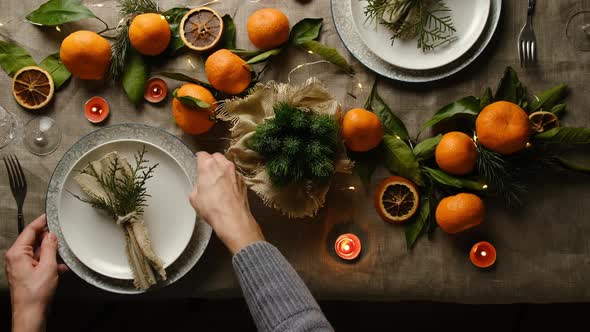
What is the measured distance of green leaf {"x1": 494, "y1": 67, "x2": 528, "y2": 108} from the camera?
101 cm

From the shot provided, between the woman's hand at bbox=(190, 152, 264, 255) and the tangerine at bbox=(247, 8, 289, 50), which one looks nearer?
the woman's hand at bbox=(190, 152, 264, 255)

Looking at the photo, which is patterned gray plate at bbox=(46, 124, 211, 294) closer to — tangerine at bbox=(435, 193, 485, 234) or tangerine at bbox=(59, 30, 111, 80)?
tangerine at bbox=(59, 30, 111, 80)

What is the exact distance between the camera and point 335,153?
35.9 inches

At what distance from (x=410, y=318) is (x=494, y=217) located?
1.88 ft

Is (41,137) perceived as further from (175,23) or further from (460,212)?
(460,212)

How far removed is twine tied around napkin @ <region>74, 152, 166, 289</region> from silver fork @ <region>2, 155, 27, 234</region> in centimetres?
14

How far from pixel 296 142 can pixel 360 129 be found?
15 centimetres

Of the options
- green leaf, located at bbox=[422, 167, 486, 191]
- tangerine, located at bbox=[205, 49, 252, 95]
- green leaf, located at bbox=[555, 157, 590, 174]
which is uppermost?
tangerine, located at bbox=[205, 49, 252, 95]

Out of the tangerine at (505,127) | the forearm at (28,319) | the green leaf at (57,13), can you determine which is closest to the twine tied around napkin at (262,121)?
the tangerine at (505,127)

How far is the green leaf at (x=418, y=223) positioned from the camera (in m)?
0.99

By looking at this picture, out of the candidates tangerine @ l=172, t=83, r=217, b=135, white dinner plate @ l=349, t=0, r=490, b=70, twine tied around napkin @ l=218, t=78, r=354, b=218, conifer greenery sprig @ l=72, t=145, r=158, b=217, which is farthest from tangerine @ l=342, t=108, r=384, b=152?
conifer greenery sprig @ l=72, t=145, r=158, b=217

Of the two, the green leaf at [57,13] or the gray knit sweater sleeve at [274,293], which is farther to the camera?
the green leaf at [57,13]

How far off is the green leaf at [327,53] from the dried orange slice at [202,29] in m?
0.18

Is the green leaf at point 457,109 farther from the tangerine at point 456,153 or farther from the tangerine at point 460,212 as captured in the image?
the tangerine at point 460,212
